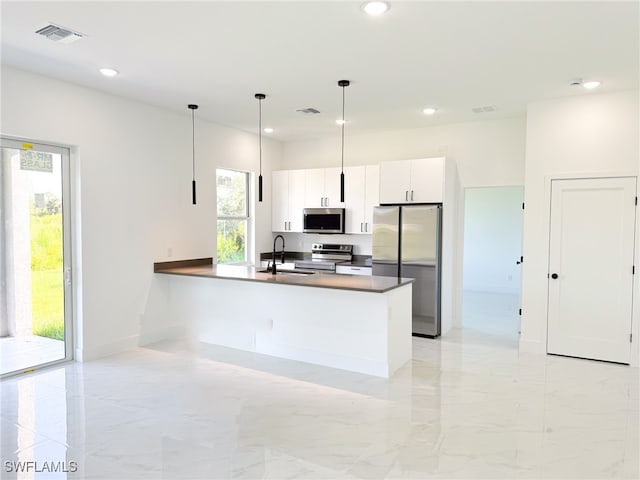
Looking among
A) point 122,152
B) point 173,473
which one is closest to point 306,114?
point 122,152

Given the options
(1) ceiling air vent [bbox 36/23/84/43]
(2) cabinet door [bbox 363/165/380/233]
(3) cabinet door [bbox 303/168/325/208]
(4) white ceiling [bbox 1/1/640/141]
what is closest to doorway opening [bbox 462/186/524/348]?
(2) cabinet door [bbox 363/165/380/233]

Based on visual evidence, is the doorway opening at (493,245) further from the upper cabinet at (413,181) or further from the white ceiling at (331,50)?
the white ceiling at (331,50)

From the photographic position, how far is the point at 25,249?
4.25 m

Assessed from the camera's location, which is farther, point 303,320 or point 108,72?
point 303,320

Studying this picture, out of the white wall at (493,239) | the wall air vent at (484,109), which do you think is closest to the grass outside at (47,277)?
the wall air vent at (484,109)

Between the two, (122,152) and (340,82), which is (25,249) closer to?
(122,152)

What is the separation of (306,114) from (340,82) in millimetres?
1376

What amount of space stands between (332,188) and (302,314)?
259 centimetres

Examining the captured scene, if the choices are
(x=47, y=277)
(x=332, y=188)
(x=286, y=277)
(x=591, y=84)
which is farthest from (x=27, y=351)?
(x=591, y=84)

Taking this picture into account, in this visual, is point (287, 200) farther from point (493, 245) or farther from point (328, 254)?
point (493, 245)

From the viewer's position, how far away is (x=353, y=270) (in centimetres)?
628

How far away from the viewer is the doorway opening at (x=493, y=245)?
8.94 m

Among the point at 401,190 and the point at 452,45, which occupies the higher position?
the point at 452,45

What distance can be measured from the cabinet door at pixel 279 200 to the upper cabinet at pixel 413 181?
5.69 feet
